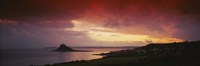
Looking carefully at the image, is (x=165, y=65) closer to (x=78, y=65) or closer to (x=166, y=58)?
(x=166, y=58)

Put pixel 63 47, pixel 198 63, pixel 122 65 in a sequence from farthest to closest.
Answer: pixel 63 47, pixel 122 65, pixel 198 63

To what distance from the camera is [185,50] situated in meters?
14.6

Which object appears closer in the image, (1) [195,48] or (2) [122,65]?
(2) [122,65]

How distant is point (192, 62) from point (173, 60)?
1064mm

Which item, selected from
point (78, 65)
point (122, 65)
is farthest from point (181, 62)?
point (78, 65)

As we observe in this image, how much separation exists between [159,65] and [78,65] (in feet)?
13.8

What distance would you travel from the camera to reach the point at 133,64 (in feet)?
43.2

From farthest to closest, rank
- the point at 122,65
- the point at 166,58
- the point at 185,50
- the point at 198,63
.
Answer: the point at 185,50 → the point at 166,58 → the point at 122,65 → the point at 198,63

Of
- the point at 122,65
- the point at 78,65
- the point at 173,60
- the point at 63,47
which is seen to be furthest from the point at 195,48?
the point at 63,47

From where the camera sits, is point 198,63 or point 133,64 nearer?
point 198,63

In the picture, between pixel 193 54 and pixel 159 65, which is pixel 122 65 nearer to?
pixel 159 65

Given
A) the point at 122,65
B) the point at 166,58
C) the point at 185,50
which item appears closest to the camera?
the point at 122,65

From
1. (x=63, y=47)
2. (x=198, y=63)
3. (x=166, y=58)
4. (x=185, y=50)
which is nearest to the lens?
(x=198, y=63)

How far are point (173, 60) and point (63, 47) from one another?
53.8m
